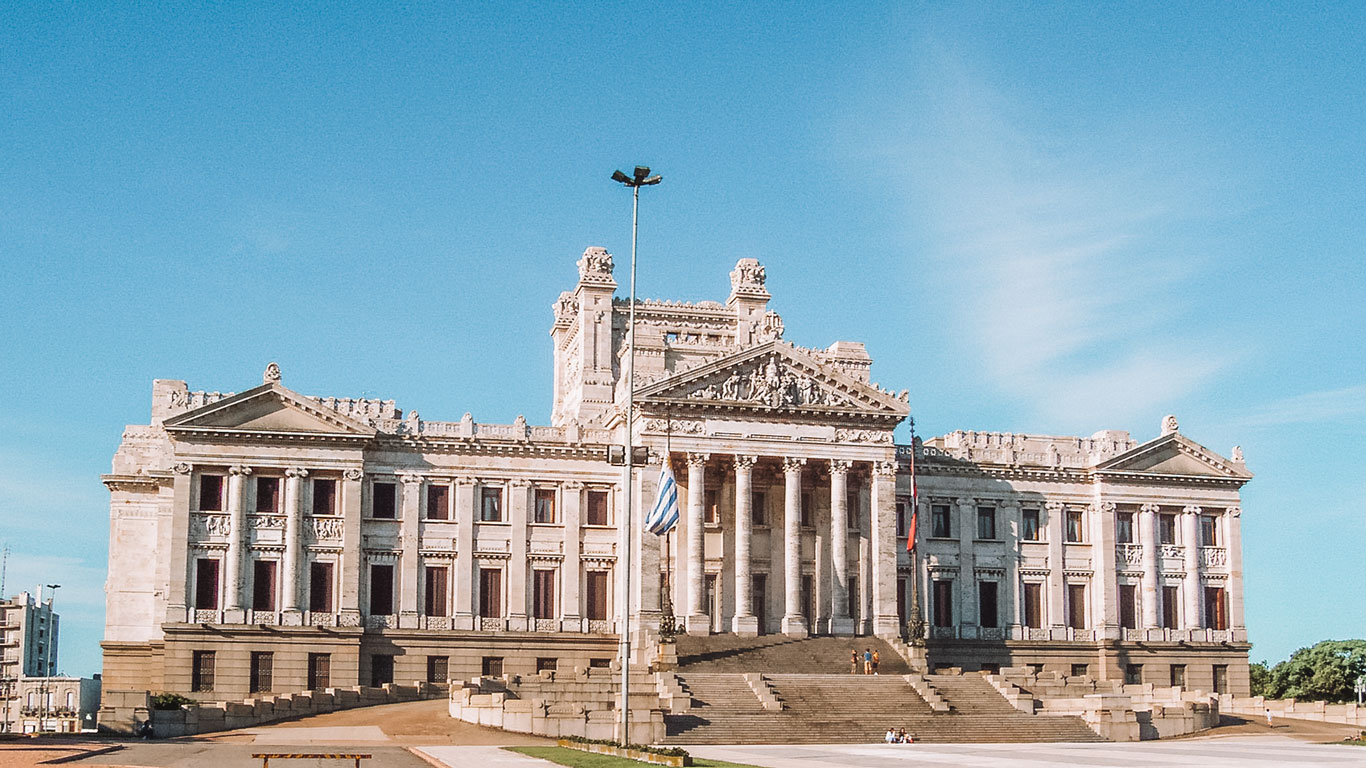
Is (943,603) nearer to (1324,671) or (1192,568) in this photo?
(1192,568)

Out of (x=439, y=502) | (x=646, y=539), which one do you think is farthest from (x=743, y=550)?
(x=439, y=502)

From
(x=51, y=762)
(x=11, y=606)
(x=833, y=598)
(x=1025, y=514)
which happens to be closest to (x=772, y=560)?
(x=833, y=598)

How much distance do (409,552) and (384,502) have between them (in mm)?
2674

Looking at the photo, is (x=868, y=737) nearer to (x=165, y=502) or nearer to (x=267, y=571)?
(x=267, y=571)

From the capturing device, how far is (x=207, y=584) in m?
73.9

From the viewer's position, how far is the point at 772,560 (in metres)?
79.1

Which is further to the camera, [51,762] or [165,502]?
[165,502]

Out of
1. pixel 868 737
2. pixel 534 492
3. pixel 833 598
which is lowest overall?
pixel 868 737

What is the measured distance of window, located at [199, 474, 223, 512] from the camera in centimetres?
7419

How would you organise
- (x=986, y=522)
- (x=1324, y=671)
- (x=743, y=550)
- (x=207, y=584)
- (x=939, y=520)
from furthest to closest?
(x=1324, y=671) < (x=986, y=522) < (x=939, y=520) < (x=743, y=550) < (x=207, y=584)

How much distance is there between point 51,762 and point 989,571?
177ft

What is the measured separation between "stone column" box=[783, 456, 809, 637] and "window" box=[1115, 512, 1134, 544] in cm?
1983

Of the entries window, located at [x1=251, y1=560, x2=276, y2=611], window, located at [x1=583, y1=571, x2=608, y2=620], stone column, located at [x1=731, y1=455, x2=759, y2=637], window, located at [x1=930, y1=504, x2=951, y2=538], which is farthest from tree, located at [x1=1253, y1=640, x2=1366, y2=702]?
window, located at [x1=251, y1=560, x2=276, y2=611]

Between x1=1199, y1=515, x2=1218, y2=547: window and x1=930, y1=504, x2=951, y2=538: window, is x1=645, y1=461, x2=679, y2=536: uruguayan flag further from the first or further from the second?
x1=1199, y1=515, x2=1218, y2=547: window
